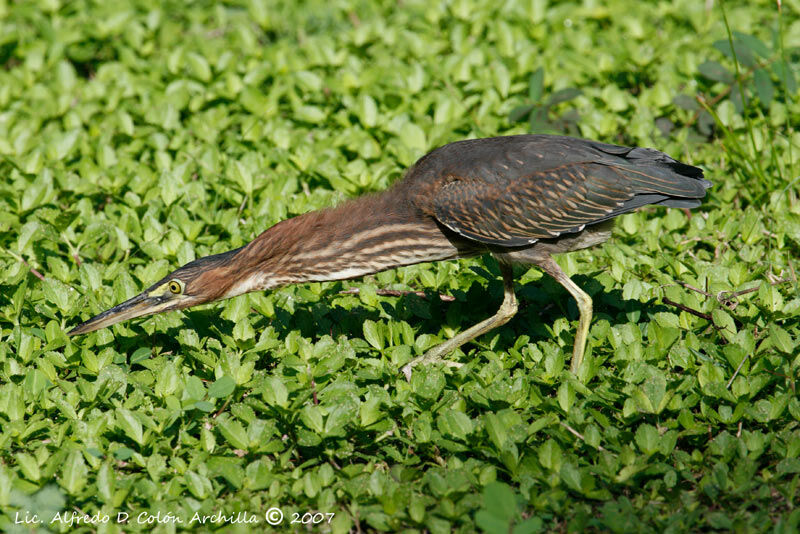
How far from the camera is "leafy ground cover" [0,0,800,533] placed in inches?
163

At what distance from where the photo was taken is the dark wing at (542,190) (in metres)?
5.01

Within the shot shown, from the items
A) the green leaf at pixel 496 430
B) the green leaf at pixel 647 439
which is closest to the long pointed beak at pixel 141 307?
the green leaf at pixel 496 430

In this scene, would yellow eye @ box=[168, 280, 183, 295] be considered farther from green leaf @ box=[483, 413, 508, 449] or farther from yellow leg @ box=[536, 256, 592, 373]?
yellow leg @ box=[536, 256, 592, 373]

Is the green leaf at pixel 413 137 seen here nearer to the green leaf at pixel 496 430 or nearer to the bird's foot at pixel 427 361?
the bird's foot at pixel 427 361

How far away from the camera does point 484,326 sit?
5.36 metres

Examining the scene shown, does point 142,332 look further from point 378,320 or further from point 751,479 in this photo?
point 751,479

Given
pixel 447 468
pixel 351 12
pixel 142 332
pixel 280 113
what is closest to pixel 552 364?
pixel 447 468

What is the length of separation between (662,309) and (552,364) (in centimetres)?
101

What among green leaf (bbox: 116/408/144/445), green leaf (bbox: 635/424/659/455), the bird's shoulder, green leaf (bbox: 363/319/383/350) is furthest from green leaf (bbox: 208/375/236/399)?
green leaf (bbox: 635/424/659/455)

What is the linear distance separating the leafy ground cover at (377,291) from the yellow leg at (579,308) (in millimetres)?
103

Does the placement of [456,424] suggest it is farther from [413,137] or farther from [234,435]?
[413,137]

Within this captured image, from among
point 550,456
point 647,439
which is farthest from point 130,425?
point 647,439

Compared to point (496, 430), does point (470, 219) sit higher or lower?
higher

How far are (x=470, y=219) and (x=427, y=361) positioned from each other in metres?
0.88
